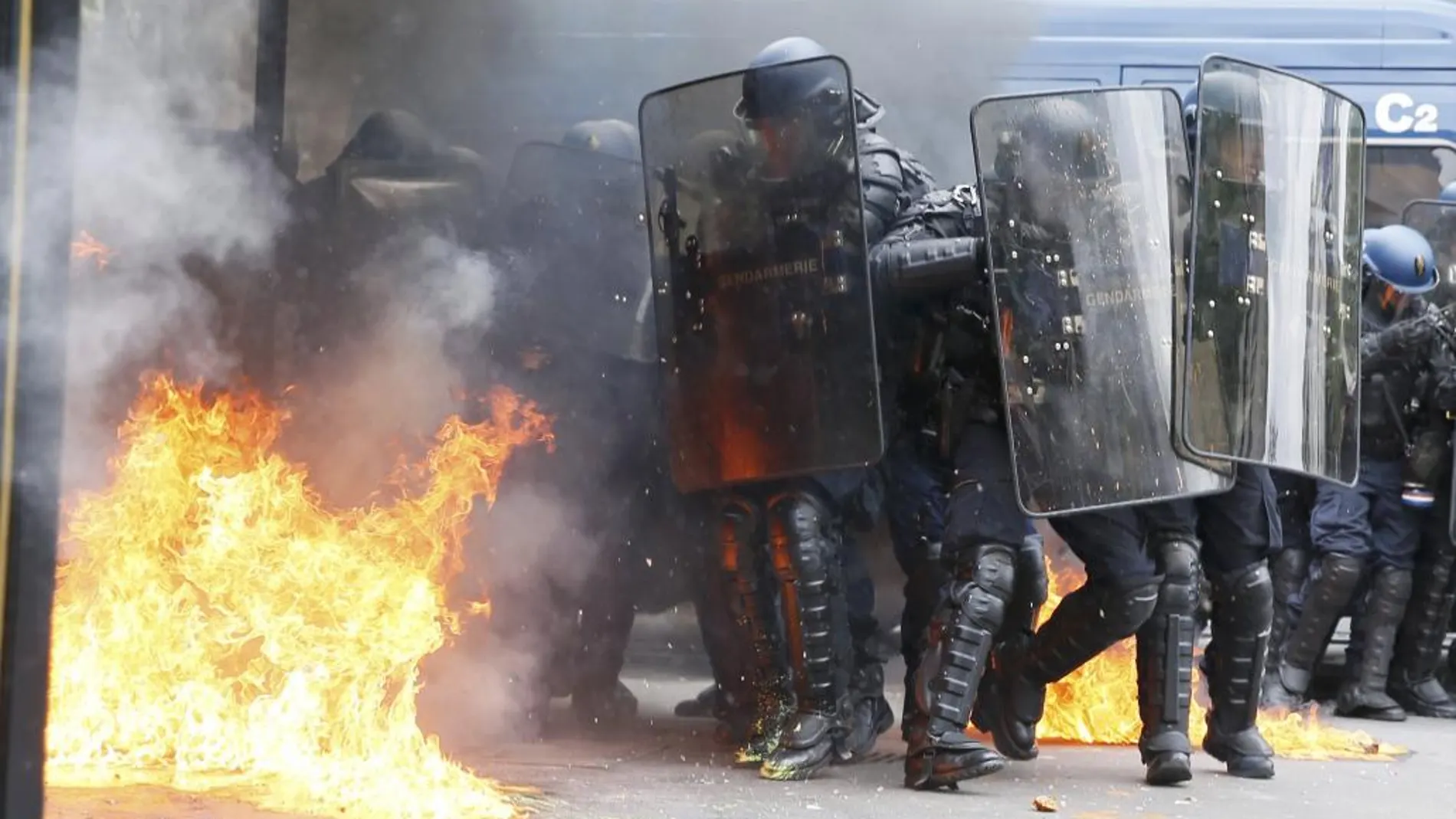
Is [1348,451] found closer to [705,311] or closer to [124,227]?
[705,311]

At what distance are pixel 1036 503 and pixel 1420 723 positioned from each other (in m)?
3.11

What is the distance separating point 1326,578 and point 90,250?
479cm

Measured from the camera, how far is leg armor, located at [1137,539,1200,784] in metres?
5.15

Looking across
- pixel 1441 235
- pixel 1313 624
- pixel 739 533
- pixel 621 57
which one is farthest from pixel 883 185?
pixel 1441 235

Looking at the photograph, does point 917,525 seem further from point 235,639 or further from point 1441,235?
point 1441,235

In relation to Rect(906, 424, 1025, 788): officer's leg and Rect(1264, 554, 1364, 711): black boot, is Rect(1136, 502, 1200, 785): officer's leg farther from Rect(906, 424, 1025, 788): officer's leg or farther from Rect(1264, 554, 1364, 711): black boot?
Rect(1264, 554, 1364, 711): black boot

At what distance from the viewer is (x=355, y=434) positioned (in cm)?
609

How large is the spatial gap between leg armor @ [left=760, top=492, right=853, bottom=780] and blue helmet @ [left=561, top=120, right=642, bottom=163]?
1578mm

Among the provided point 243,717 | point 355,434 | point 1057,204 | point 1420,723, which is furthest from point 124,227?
point 1420,723

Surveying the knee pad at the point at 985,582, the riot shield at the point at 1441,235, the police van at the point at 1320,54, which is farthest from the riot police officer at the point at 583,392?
the riot shield at the point at 1441,235

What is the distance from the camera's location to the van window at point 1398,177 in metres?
7.90

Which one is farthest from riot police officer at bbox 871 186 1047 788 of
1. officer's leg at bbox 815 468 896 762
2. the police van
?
the police van

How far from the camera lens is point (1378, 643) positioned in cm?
734

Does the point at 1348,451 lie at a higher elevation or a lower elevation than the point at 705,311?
lower
